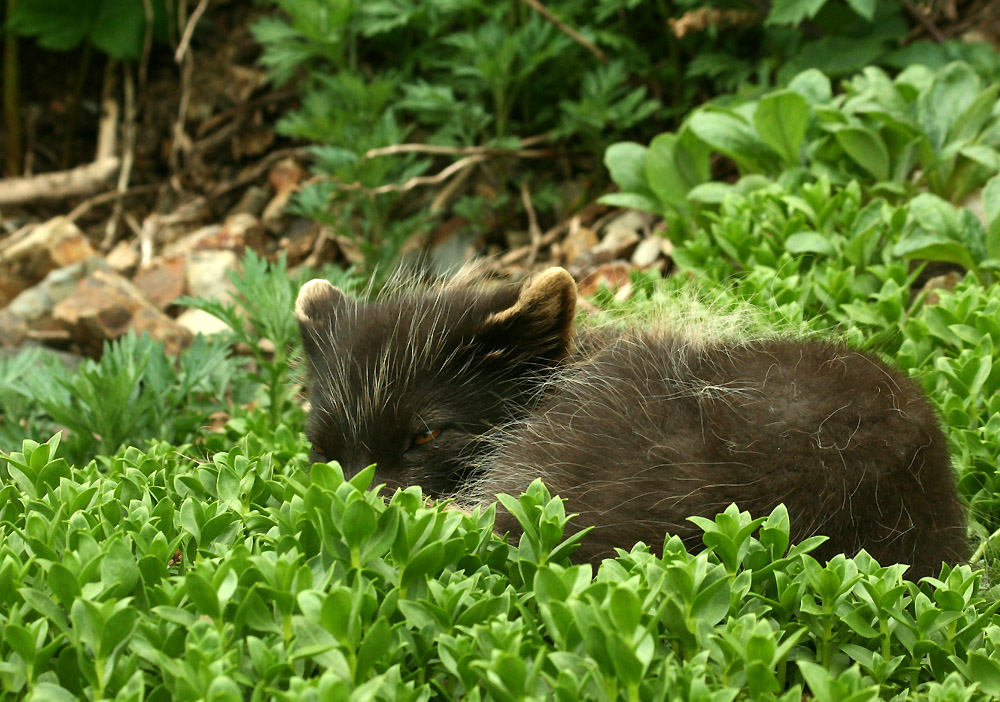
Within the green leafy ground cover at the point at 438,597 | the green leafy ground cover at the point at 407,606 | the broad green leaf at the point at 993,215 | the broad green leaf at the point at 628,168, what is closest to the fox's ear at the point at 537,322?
the green leafy ground cover at the point at 438,597

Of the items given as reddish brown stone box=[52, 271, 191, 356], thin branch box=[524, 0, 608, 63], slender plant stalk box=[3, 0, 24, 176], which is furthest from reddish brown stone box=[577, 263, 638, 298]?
slender plant stalk box=[3, 0, 24, 176]

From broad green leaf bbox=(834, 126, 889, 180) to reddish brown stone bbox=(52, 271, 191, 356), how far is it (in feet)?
13.9

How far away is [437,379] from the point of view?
3480mm

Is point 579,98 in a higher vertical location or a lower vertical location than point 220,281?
higher

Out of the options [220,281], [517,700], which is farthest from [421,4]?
[517,700]

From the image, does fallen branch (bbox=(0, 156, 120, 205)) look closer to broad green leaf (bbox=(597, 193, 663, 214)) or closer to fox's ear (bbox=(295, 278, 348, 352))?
broad green leaf (bbox=(597, 193, 663, 214))

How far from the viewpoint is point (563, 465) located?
267 centimetres

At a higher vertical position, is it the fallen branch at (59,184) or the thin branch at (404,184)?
the thin branch at (404,184)

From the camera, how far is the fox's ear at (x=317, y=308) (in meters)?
3.89

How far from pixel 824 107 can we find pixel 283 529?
4036 mm

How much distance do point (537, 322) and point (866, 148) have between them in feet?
8.74

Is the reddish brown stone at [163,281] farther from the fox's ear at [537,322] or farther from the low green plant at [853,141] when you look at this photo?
the fox's ear at [537,322]

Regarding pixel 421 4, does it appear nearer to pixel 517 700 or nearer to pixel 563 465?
pixel 563 465

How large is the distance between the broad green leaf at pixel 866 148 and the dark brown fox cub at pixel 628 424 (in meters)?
2.31
